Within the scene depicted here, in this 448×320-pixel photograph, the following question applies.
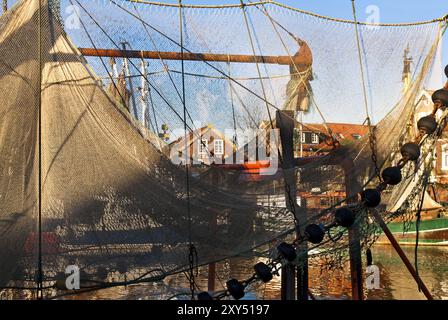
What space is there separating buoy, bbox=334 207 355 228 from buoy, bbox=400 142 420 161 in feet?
2.49

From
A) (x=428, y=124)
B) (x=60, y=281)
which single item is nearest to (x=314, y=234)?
(x=428, y=124)

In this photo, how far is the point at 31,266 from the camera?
16.0 feet

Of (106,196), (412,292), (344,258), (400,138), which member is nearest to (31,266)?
(106,196)

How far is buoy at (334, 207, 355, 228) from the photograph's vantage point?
4906 mm

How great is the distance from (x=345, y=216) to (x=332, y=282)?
10.3 m

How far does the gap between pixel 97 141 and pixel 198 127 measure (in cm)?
108

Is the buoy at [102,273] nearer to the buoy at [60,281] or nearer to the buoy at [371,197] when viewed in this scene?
the buoy at [60,281]

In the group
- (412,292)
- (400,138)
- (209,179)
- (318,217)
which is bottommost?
(412,292)

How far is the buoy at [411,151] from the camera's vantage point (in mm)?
5129

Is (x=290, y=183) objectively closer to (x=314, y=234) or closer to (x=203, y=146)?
(x=314, y=234)

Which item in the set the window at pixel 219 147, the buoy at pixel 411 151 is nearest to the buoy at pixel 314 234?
the buoy at pixel 411 151

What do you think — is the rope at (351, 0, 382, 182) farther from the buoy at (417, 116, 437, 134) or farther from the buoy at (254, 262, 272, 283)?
the buoy at (254, 262, 272, 283)

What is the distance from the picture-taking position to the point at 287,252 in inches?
192

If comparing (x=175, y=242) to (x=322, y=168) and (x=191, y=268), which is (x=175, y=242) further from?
(x=322, y=168)
